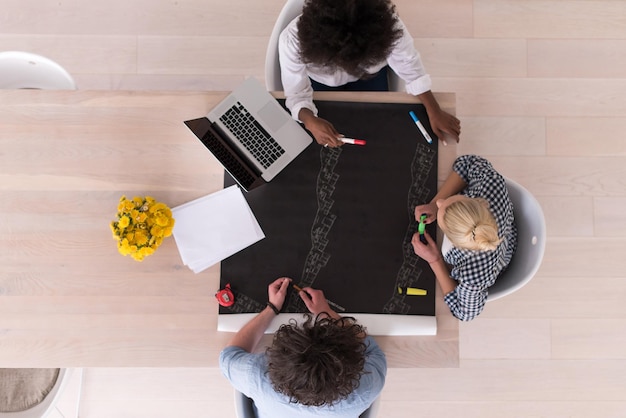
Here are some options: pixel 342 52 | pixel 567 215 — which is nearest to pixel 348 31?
pixel 342 52

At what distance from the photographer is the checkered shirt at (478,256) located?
1.28 metres

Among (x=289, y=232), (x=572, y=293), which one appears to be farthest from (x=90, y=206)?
(x=572, y=293)

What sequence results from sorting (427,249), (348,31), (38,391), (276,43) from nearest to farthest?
(348,31) < (427,249) < (276,43) < (38,391)

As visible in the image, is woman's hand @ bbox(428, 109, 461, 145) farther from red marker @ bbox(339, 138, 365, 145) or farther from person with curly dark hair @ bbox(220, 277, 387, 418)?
person with curly dark hair @ bbox(220, 277, 387, 418)

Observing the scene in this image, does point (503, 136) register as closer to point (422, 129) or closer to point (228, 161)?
point (422, 129)

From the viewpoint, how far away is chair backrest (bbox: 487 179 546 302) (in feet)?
4.28

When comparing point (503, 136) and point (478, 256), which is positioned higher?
point (478, 256)

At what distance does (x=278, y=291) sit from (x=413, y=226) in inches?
17.2

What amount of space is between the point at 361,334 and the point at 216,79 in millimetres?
1390

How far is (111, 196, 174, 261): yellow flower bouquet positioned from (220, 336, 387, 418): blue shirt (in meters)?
0.35

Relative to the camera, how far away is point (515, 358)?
6.59 ft

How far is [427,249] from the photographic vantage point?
131 centimetres

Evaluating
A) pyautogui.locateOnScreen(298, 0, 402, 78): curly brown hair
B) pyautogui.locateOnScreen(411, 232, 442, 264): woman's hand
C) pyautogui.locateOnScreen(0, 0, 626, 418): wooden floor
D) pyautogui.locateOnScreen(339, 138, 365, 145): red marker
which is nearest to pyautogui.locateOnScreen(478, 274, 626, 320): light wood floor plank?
pyautogui.locateOnScreen(0, 0, 626, 418): wooden floor

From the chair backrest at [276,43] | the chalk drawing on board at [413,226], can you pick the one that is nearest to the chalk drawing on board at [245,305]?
the chalk drawing on board at [413,226]
